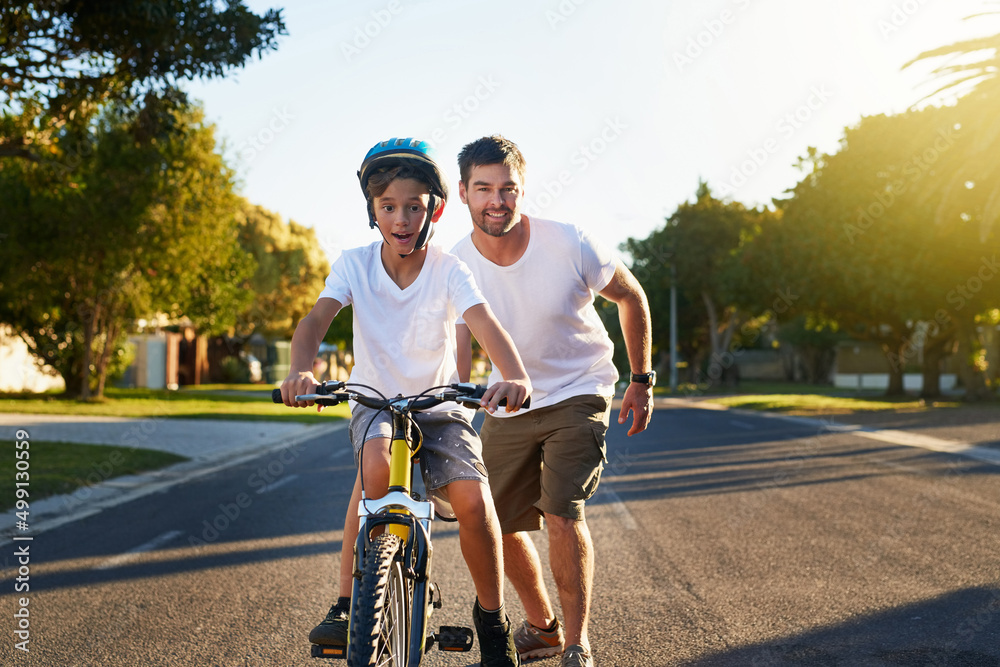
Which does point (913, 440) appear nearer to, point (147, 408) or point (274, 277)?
point (147, 408)

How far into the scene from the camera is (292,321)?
50.3m

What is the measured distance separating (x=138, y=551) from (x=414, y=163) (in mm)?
4417

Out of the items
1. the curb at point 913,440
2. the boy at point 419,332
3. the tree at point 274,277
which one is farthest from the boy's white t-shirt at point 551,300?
the tree at point 274,277

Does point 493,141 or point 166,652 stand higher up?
point 493,141

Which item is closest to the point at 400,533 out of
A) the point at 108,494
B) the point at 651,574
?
the point at 651,574

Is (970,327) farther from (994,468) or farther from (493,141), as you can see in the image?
(493,141)

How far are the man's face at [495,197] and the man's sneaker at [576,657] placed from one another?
1.65 metres

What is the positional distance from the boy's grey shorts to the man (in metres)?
0.73

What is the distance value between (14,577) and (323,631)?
11.5 ft

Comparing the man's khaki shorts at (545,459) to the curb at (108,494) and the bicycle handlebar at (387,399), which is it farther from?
→ the curb at (108,494)

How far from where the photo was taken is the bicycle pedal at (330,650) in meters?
3.02

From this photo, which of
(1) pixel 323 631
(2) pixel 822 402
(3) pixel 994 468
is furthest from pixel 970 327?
(1) pixel 323 631

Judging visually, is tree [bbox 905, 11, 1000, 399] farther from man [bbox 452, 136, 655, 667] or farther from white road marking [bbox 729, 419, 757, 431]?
man [bbox 452, 136, 655, 667]

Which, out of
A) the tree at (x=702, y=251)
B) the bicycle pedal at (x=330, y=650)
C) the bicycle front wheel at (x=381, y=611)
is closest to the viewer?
the bicycle front wheel at (x=381, y=611)
